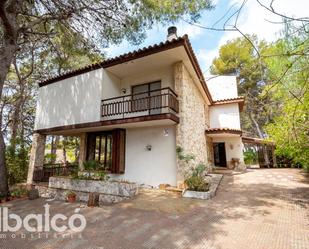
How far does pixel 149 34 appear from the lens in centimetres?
880

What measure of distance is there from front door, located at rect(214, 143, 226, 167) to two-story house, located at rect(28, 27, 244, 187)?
281 inches

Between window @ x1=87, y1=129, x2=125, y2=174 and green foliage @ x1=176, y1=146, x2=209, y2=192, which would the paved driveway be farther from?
window @ x1=87, y1=129, x2=125, y2=174

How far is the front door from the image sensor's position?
54.4ft

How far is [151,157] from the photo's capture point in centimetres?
896

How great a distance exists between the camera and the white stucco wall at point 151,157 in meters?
8.44

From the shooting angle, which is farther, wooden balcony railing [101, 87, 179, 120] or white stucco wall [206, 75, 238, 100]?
white stucco wall [206, 75, 238, 100]

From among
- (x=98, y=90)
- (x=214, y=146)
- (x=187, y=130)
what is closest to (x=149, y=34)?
(x=98, y=90)

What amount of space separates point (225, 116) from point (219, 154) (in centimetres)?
377

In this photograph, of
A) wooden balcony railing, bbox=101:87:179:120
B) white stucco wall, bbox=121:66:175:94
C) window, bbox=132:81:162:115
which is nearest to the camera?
wooden balcony railing, bbox=101:87:179:120

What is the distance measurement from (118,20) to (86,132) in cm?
659

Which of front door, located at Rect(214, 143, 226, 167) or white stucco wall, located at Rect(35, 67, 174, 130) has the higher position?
white stucco wall, located at Rect(35, 67, 174, 130)

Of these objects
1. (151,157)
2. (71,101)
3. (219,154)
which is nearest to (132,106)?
(151,157)

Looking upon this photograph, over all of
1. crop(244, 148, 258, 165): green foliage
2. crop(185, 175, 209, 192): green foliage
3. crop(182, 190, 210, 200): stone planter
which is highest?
crop(244, 148, 258, 165): green foliage

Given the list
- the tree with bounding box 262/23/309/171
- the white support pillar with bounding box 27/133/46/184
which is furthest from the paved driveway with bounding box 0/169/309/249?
the white support pillar with bounding box 27/133/46/184
